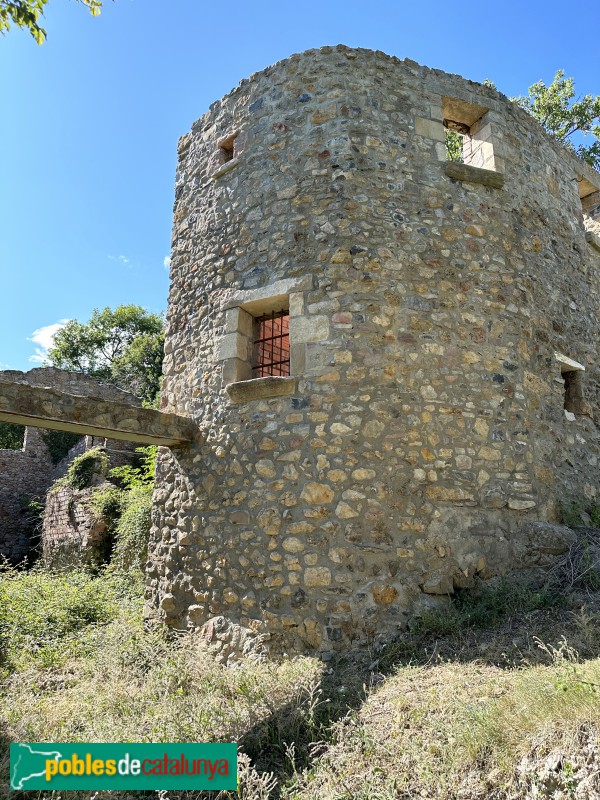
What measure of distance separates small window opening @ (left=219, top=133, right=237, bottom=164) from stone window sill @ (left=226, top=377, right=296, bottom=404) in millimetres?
2860

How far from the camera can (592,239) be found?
7453 mm

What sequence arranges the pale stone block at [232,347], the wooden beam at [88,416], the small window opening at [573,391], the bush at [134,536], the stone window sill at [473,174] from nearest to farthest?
the wooden beam at [88,416] → the pale stone block at [232,347] → the stone window sill at [473,174] → the small window opening at [573,391] → the bush at [134,536]

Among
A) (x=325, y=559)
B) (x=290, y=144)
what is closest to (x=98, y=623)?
(x=325, y=559)

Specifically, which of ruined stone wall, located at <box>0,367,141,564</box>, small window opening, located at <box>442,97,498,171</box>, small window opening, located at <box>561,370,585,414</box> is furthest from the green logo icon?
ruined stone wall, located at <box>0,367,141,564</box>

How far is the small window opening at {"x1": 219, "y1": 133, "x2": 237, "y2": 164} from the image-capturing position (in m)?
6.37

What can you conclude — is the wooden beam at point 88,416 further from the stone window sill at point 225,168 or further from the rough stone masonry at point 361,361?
the stone window sill at point 225,168

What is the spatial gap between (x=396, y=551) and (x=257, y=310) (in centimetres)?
281

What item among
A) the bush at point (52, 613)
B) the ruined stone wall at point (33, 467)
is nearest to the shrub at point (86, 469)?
the ruined stone wall at point (33, 467)

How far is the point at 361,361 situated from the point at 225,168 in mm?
2959

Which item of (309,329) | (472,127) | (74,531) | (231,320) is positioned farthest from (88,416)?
(74,531)

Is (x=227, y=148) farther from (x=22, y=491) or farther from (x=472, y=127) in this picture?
(x=22, y=491)

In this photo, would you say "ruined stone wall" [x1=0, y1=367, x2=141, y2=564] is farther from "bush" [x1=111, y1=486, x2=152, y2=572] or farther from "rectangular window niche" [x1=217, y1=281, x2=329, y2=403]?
"rectangular window niche" [x1=217, y1=281, x2=329, y2=403]

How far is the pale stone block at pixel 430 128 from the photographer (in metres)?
5.79

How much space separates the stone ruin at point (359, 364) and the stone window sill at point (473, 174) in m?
0.02
